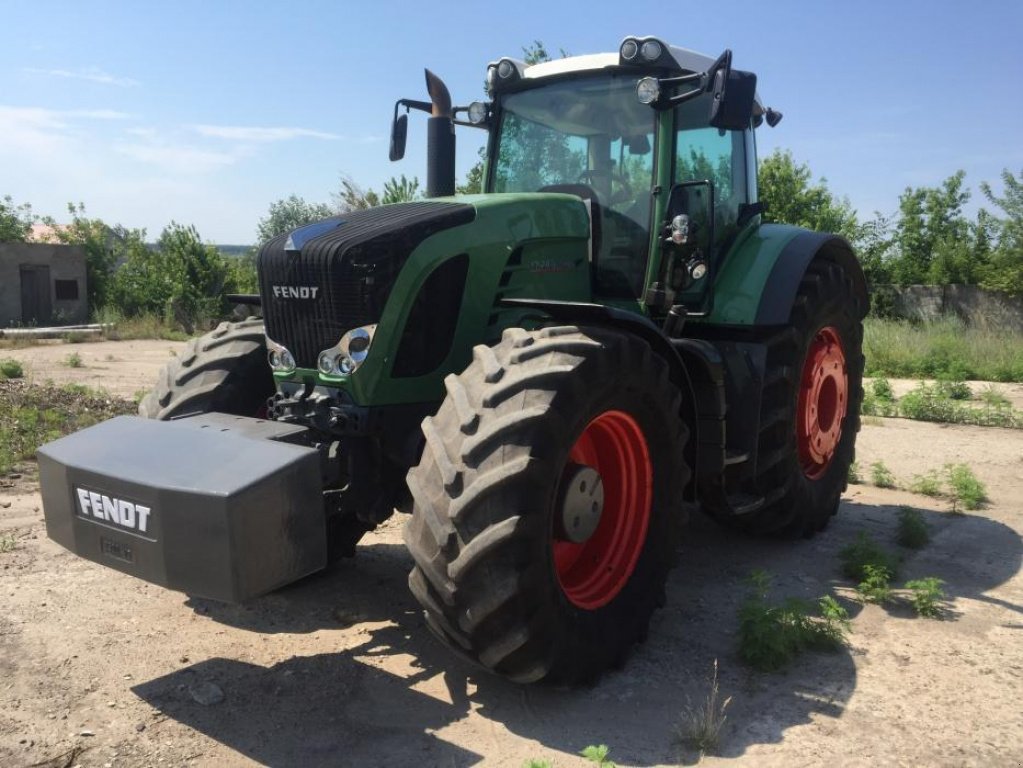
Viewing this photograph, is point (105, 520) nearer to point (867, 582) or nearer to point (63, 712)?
point (63, 712)

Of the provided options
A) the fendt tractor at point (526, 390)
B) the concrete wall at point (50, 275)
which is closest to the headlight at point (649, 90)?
the fendt tractor at point (526, 390)

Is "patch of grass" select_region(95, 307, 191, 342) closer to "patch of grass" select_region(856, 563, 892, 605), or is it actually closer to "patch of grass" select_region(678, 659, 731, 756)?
"patch of grass" select_region(856, 563, 892, 605)

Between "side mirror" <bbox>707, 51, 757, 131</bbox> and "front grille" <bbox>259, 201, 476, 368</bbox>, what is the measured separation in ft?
3.91

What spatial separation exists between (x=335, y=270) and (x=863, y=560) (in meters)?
3.18

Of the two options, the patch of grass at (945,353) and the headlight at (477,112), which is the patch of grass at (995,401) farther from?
the headlight at (477,112)

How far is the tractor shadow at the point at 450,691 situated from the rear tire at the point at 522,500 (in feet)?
0.63

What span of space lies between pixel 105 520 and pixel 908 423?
27.5 feet

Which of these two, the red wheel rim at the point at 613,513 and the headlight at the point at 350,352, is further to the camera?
the red wheel rim at the point at 613,513

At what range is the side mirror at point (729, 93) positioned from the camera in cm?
371

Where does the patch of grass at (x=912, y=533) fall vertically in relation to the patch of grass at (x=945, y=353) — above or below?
below

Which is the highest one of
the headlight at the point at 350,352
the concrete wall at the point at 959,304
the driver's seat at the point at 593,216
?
the driver's seat at the point at 593,216

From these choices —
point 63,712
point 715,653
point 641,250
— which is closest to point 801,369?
point 641,250

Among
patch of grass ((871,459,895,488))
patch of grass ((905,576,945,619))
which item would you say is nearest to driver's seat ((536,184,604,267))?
patch of grass ((905,576,945,619))

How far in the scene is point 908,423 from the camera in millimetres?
9023
